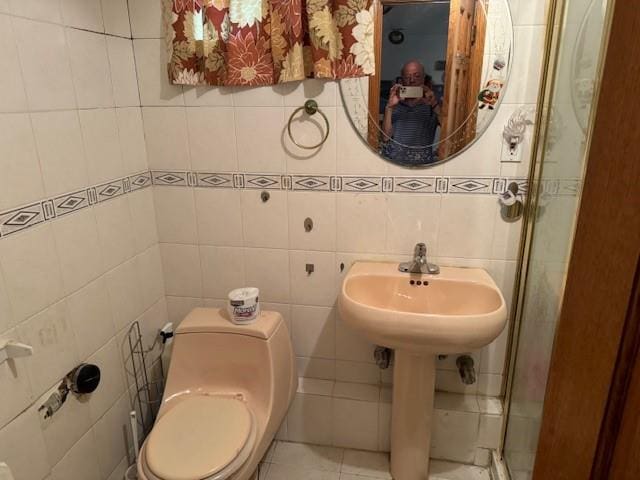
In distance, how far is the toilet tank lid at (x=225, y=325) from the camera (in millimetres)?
1660

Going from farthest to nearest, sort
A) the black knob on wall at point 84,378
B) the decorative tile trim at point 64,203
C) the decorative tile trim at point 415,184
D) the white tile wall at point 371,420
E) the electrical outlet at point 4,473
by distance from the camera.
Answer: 1. the white tile wall at point 371,420
2. the decorative tile trim at point 415,184
3. the black knob on wall at point 84,378
4. the decorative tile trim at point 64,203
5. the electrical outlet at point 4,473

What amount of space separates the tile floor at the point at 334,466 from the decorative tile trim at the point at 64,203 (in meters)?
1.27

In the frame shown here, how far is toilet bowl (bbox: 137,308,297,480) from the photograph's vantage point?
1416 mm

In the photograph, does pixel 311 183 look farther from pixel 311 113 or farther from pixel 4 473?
pixel 4 473

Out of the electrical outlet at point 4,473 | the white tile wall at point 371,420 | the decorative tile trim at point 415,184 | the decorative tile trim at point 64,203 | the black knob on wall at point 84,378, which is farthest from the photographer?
the white tile wall at point 371,420

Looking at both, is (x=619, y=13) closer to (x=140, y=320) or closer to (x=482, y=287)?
(x=482, y=287)

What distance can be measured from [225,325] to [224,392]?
0.28 metres

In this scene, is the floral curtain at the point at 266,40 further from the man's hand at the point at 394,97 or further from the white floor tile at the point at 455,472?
the white floor tile at the point at 455,472

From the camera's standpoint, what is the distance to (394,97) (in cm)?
158

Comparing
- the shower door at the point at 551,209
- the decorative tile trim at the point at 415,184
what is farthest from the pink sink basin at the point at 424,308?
the decorative tile trim at the point at 415,184

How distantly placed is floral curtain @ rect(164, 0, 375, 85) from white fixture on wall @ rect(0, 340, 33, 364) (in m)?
1.04

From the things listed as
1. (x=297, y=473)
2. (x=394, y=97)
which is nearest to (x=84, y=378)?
(x=297, y=473)

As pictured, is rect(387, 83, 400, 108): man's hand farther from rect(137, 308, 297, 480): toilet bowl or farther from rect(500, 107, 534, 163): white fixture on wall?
rect(137, 308, 297, 480): toilet bowl

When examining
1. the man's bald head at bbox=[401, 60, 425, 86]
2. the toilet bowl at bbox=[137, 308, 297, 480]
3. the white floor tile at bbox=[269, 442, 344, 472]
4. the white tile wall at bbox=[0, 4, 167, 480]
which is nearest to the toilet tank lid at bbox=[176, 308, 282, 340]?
the toilet bowl at bbox=[137, 308, 297, 480]
